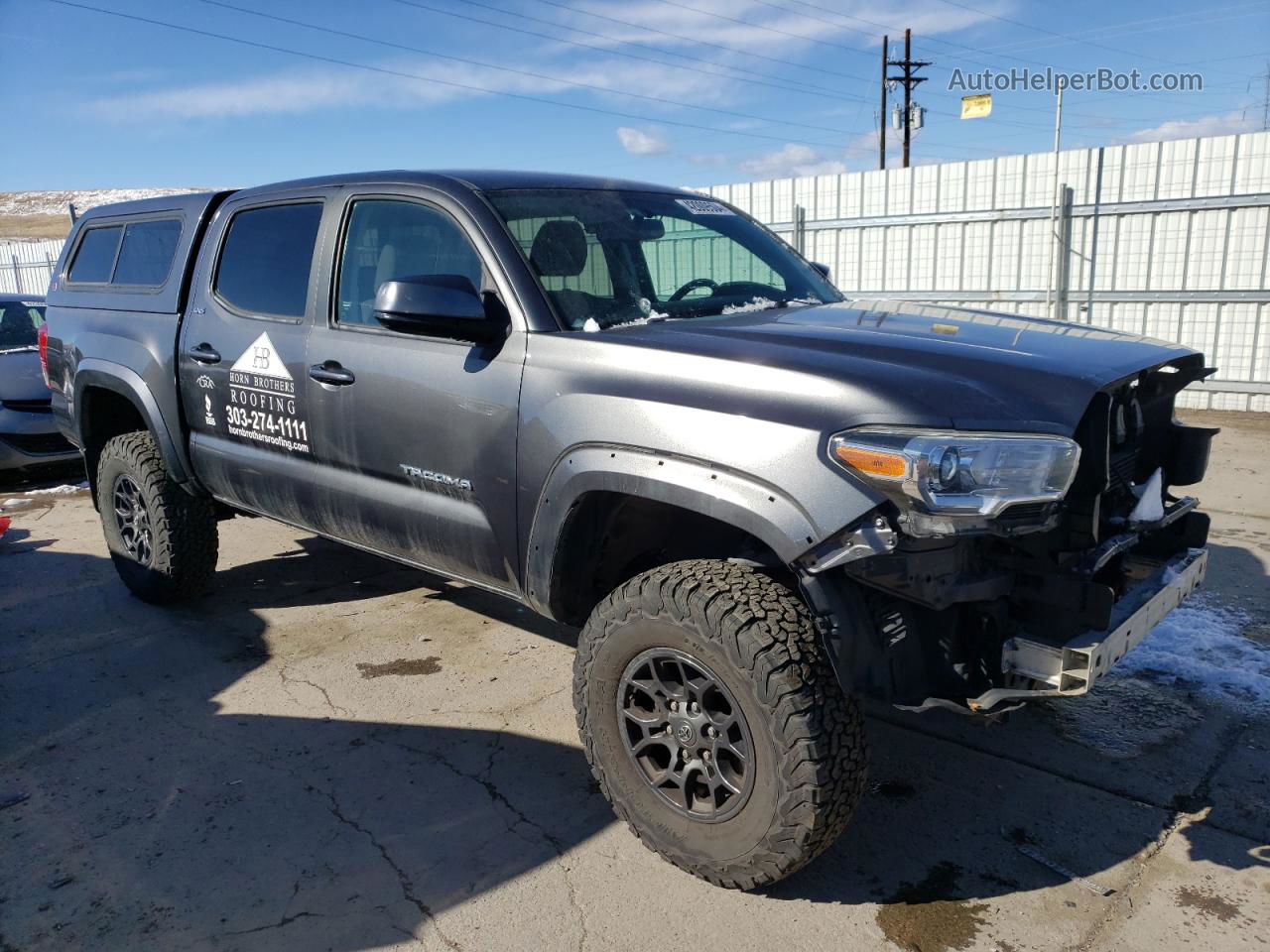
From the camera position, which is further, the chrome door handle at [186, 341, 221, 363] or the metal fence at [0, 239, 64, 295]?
the metal fence at [0, 239, 64, 295]

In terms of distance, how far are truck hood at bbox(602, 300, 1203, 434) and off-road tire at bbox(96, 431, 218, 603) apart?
2.82m

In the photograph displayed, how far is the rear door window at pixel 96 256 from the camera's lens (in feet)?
16.5

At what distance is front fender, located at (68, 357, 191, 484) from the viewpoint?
14.6ft

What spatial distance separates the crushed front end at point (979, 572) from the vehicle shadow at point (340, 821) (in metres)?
0.67

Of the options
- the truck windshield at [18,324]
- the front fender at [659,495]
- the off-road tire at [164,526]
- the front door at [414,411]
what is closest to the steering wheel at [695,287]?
the front door at [414,411]

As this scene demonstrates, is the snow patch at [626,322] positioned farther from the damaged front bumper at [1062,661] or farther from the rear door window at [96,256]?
the rear door window at [96,256]

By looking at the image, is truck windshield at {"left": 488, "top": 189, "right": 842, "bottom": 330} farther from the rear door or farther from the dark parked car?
the dark parked car

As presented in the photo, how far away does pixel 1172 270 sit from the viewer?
10.1 metres

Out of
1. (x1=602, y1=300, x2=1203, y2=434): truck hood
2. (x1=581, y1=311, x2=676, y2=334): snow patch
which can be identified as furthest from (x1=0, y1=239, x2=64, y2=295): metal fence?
(x1=602, y1=300, x2=1203, y2=434): truck hood

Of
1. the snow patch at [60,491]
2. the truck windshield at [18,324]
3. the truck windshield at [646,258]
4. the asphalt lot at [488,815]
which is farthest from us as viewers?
the truck windshield at [18,324]

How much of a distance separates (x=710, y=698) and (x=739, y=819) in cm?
31

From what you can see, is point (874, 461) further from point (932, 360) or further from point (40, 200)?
point (40, 200)

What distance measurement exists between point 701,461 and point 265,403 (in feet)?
7.29

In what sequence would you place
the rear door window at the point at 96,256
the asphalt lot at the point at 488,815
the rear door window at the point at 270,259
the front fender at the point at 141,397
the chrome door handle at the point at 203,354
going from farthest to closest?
the rear door window at the point at 96,256
the front fender at the point at 141,397
the chrome door handle at the point at 203,354
the rear door window at the point at 270,259
the asphalt lot at the point at 488,815
